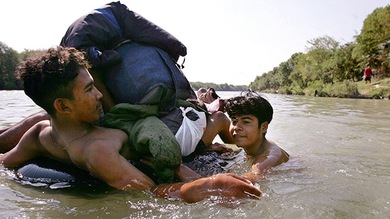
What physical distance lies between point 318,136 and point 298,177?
3.05 meters

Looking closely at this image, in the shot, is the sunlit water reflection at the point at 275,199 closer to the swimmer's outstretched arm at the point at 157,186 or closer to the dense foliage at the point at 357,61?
the swimmer's outstretched arm at the point at 157,186

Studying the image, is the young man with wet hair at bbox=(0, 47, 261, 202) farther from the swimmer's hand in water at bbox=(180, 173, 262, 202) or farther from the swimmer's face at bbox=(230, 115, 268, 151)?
the swimmer's face at bbox=(230, 115, 268, 151)

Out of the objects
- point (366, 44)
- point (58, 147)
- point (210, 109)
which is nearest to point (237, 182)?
point (58, 147)

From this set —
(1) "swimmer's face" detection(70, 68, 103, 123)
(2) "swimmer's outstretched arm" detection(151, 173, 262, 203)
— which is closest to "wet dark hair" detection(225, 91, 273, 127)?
Result: (2) "swimmer's outstretched arm" detection(151, 173, 262, 203)

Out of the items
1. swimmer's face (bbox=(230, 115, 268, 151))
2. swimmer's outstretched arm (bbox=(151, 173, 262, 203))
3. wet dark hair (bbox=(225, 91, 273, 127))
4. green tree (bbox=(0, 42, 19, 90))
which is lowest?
swimmer's outstretched arm (bbox=(151, 173, 262, 203))

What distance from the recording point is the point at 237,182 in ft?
7.68

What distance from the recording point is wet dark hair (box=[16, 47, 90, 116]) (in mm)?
2578

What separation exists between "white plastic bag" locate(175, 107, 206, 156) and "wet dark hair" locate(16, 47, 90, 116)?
977 mm

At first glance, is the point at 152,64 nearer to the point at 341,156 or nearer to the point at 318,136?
the point at 341,156

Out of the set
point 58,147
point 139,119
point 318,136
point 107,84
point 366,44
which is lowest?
point 318,136

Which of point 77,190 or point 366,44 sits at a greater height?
point 366,44

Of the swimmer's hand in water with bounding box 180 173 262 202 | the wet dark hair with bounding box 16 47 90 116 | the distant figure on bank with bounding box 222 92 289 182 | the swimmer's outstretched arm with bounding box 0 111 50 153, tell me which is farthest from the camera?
the swimmer's outstretched arm with bounding box 0 111 50 153

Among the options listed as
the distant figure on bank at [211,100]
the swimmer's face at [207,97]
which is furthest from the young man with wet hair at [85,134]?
the swimmer's face at [207,97]

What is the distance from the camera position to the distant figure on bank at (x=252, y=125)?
3576 millimetres
